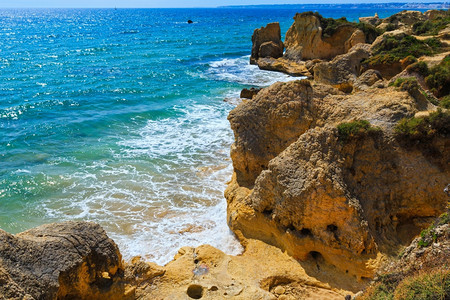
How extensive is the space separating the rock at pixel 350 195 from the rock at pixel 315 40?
3282 centimetres

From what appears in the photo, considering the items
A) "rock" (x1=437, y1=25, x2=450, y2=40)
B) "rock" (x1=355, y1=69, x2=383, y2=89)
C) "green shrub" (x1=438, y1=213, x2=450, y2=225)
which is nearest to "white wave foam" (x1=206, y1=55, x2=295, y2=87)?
"rock" (x1=437, y1=25, x2=450, y2=40)

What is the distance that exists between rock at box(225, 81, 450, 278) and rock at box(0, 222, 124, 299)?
4.64m

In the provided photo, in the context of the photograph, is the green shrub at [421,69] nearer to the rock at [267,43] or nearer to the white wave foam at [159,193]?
the white wave foam at [159,193]

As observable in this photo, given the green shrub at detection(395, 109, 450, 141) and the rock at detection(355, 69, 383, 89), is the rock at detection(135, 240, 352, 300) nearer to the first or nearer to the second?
the green shrub at detection(395, 109, 450, 141)

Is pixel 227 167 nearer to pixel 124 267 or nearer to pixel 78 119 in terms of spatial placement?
pixel 124 267

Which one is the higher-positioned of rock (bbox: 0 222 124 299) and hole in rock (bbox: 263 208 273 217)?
rock (bbox: 0 222 124 299)

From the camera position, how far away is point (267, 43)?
46844 mm

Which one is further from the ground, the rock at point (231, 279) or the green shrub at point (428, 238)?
the green shrub at point (428, 238)

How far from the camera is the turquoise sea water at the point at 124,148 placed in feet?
47.4

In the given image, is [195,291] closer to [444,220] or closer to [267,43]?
[444,220]

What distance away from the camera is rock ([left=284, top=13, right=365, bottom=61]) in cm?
4188

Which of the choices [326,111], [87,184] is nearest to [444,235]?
[326,111]

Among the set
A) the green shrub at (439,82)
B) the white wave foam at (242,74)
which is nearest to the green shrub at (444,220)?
the green shrub at (439,82)

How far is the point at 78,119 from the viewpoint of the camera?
90.5 ft
